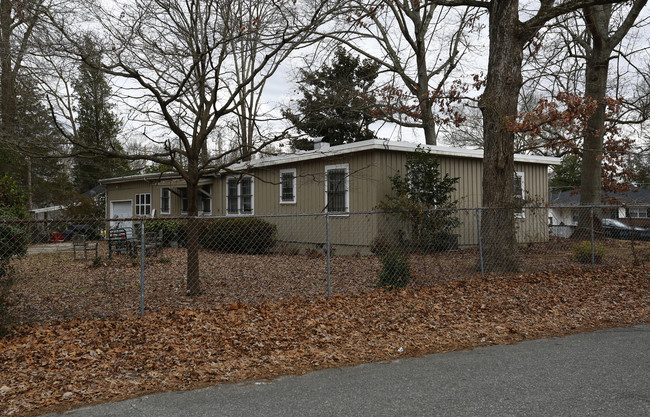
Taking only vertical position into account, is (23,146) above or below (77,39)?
below

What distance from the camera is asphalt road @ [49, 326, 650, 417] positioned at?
3.69 m

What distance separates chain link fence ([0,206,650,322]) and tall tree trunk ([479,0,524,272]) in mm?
41

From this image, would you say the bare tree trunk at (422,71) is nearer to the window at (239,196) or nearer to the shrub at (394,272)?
the window at (239,196)

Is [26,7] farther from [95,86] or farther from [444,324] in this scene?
[444,324]

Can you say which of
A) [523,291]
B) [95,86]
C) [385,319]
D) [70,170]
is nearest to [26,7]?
[95,86]

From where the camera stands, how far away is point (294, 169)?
15461 millimetres

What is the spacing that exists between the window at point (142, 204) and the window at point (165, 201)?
1004 mm

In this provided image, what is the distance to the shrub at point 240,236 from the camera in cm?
1458

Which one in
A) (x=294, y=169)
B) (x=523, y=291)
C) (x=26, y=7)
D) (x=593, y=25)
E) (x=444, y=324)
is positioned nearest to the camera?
(x=444, y=324)

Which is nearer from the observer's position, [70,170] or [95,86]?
[95,86]

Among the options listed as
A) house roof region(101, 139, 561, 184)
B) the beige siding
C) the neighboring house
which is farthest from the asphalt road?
the neighboring house

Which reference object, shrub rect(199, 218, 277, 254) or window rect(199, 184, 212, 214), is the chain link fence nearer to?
shrub rect(199, 218, 277, 254)

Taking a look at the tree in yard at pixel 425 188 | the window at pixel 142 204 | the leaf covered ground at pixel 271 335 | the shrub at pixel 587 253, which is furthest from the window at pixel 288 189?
the window at pixel 142 204

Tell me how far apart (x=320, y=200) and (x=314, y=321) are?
853 cm
